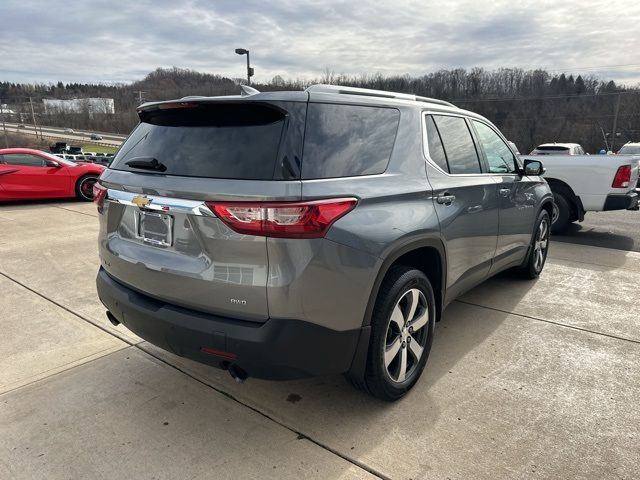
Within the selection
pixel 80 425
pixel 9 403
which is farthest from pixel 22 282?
pixel 80 425

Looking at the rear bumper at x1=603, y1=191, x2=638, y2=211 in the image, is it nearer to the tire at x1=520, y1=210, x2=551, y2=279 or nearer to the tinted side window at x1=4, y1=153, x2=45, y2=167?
the tire at x1=520, y1=210, x2=551, y2=279

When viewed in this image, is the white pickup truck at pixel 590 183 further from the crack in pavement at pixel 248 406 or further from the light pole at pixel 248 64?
the light pole at pixel 248 64

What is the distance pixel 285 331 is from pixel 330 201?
2.13 ft

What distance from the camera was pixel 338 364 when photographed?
94.4 inches

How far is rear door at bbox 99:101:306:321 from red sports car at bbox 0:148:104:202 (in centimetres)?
934

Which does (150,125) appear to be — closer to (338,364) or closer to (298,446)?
(338,364)

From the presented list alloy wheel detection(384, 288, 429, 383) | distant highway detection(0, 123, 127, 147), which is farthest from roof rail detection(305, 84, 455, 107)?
distant highway detection(0, 123, 127, 147)

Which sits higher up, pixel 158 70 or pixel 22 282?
pixel 158 70

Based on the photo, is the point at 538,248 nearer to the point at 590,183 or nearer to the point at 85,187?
the point at 590,183

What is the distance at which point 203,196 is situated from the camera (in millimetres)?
2252

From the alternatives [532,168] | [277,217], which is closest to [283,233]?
[277,217]

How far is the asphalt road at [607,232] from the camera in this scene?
757cm

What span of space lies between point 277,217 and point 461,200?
171 centimetres

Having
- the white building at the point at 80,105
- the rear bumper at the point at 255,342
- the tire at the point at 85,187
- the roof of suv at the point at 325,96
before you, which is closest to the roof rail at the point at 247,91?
the roof of suv at the point at 325,96
